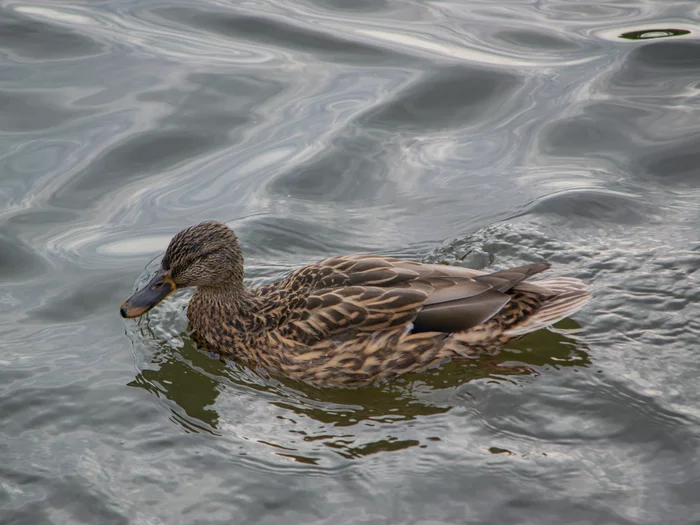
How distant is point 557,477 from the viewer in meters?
5.93

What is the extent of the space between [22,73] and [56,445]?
23.0 ft

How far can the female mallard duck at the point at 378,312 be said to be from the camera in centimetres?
710

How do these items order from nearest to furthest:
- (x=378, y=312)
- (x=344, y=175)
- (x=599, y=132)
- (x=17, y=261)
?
1. (x=378, y=312)
2. (x=17, y=261)
3. (x=344, y=175)
4. (x=599, y=132)

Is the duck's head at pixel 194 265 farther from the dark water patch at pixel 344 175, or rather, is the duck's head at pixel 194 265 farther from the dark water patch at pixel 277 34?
the dark water patch at pixel 277 34

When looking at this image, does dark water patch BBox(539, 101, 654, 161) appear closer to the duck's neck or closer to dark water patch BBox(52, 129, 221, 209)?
dark water patch BBox(52, 129, 221, 209)

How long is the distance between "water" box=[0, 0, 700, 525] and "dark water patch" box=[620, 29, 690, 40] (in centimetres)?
4

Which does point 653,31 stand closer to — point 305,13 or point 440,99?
point 440,99

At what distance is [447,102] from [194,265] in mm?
5100

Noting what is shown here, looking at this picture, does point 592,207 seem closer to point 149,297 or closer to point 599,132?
point 599,132

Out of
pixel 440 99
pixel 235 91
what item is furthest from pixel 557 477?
pixel 235 91

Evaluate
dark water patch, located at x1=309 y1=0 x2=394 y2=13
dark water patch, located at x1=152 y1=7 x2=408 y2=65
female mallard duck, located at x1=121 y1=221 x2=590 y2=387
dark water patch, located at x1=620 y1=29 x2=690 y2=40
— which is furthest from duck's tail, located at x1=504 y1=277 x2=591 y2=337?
dark water patch, located at x1=309 y1=0 x2=394 y2=13

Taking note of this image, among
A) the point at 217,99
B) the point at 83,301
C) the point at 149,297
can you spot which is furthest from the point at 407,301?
the point at 217,99

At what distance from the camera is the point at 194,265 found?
7594mm

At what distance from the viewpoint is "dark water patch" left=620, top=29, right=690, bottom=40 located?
12414 millimetres
